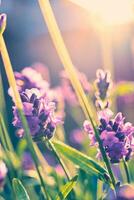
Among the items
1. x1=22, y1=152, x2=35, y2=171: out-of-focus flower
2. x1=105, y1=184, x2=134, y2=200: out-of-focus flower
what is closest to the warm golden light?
x1=22, y1=152, x2=35, y2=171: out-of-focus flower

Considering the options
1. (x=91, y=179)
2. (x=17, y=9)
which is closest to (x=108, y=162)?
(x=91, y=179)

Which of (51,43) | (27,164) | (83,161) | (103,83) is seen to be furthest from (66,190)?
(51,43)

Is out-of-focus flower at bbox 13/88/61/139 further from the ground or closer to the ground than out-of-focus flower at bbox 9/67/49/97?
closer to the ground

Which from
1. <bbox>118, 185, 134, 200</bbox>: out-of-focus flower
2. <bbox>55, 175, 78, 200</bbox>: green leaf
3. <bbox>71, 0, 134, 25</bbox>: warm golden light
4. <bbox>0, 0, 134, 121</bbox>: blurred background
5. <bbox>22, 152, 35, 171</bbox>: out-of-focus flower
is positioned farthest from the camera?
<bbox>0, 0, 134, 121</bbox>: blurred background

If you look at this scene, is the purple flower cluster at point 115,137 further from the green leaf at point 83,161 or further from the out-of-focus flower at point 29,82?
the out-of-focus flower at point 29,82

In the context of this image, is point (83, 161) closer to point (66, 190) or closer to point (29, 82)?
point (66, 190)

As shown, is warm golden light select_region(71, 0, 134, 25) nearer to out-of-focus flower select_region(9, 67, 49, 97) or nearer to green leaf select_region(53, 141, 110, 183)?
out-of-focus flower select_region(9, 67, 49, 97)

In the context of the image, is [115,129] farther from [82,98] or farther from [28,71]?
[28,71]
